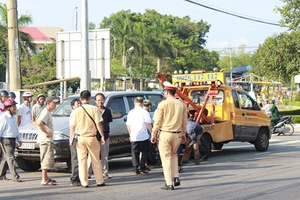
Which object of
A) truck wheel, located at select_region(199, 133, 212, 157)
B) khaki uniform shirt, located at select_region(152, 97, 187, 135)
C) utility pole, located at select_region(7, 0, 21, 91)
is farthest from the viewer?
utility pole, located at select_region(7, 0, 21, 91)

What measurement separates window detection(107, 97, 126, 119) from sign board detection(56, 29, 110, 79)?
387 centimetres

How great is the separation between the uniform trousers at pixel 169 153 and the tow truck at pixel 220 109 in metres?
5.14

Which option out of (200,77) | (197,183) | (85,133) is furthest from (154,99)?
(85,133)

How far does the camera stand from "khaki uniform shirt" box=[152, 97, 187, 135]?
10.1 meters

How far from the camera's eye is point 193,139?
14.2 m

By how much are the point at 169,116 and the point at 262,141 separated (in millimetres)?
8309

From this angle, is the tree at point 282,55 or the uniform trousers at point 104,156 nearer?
the uniform trousers at point 104,156

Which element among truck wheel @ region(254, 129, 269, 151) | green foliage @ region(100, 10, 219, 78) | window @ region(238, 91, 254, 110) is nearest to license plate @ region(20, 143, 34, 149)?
window @ region(238, 91, 254, 110)

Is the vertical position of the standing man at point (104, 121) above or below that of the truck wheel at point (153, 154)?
above

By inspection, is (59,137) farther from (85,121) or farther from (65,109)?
(85,121)

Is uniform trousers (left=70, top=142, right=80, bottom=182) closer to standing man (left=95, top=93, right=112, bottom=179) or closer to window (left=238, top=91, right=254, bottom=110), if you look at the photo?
standing man (left=95, top=93, right=112, bottom=179)

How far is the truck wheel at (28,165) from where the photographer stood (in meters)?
13.2

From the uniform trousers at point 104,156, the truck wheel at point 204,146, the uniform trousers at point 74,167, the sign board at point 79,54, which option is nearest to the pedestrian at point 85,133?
the uniform trousers at point 74,167

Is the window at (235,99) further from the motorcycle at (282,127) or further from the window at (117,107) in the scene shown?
the motorcycle at (282,127)
